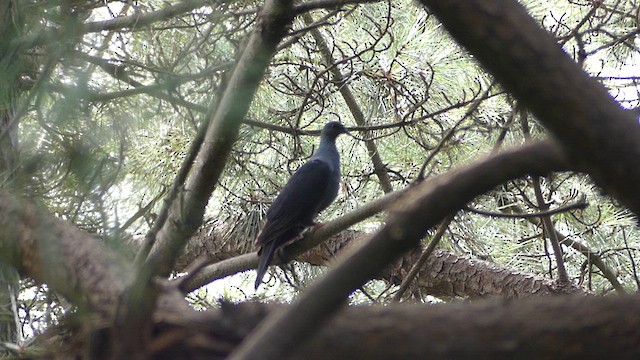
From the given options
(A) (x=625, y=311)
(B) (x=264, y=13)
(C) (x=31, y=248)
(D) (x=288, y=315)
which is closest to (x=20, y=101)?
(C) (x=31, y=248)

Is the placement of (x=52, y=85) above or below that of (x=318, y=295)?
above

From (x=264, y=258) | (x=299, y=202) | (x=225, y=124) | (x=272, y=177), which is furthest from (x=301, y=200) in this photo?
(x=225, y=124)

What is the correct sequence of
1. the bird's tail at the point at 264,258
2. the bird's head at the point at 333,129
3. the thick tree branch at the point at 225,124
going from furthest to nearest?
the bird's head at the point at 333,129 < the bird's tail at the point at 264,258 < the thick tree branch at the point at 225,124

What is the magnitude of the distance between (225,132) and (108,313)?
2.22 ft

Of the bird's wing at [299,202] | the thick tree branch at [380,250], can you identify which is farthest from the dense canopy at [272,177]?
the bird's wing at [299,202]

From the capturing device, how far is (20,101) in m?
1.58

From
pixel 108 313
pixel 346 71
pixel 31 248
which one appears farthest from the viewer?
pixel 346 71

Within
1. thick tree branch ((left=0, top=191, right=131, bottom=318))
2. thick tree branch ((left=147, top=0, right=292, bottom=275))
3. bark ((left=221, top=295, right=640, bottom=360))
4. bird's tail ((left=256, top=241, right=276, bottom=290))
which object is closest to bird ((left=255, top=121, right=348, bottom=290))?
bird's tail ((left=256, top=241, right=276, bottom=290))

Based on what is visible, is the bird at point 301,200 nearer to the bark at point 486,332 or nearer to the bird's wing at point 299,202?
the bird's wing at point 299,202

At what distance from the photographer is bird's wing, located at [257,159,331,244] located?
2420mm

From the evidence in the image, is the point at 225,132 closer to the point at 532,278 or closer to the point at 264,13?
the point at 264,13

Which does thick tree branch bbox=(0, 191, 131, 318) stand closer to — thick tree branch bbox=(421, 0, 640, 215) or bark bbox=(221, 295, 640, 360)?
bark bbox=(221, 295, 640, 360)

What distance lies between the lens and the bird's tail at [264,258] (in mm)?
2260

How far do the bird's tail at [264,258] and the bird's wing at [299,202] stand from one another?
2 centimetres
